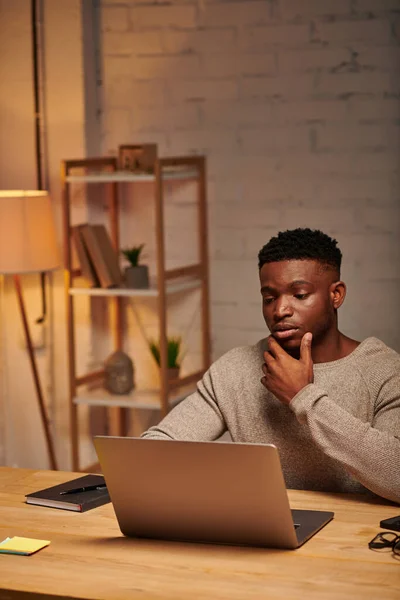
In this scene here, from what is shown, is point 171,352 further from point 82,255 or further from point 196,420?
point 196,420

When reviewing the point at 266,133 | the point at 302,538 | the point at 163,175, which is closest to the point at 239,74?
the point at 266,133

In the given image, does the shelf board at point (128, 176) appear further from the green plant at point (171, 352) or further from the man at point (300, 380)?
the man at point (300, 380)

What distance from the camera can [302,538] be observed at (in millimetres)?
1765

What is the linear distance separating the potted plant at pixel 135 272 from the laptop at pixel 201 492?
1.89 meters

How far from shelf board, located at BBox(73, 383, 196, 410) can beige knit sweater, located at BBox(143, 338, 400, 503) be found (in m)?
1.29

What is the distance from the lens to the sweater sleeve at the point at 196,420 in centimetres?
223

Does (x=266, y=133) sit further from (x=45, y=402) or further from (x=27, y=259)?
(x=45, y=402)

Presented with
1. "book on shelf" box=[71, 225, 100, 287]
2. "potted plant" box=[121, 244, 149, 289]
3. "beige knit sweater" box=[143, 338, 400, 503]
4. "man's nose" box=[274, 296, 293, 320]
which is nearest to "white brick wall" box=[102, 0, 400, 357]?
"potted plant" box=[121, 244, 149, 289]

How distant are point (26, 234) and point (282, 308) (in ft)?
5.27

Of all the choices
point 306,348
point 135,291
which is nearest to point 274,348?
point 306,348

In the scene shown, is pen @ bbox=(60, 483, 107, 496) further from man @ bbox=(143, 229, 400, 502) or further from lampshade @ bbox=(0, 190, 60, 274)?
lampshade @ bbox=(0, 190, 60, 274)

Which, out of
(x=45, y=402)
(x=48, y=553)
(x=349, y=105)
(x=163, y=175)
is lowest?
(x=45, y=402)

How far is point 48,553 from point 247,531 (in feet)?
1.13

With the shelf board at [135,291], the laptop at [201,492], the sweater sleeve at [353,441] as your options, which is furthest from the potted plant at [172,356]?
the laptop at [201,492]
